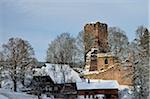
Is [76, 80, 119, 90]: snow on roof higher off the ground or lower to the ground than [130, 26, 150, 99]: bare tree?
lower

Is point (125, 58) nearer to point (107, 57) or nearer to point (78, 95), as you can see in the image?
point (78, 95)

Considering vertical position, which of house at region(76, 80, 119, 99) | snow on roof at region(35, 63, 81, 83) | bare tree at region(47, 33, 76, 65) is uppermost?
bare tree at region(47, 33, 76, 65)

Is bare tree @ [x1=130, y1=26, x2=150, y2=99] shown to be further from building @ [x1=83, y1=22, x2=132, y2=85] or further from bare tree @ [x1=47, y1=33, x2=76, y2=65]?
bare tree @ [x1=47, y1=33, x2=76, y2=65]

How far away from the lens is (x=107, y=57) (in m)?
5.32

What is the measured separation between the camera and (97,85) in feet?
16.4

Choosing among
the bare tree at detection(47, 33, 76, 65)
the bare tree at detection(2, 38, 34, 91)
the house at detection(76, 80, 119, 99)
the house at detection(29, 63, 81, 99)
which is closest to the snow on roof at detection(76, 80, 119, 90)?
the house at detection(76, 80, 119, 99)

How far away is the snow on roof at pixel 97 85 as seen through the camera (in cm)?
480

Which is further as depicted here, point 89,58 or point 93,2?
point 89,58

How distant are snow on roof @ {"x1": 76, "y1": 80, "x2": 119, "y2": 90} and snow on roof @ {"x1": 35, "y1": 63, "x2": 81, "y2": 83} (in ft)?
0.43

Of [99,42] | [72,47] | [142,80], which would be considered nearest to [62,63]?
[72,47]

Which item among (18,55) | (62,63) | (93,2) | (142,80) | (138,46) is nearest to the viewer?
(93,2)

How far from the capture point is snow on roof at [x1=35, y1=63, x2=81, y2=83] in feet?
15.6

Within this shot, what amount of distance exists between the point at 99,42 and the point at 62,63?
945 mm

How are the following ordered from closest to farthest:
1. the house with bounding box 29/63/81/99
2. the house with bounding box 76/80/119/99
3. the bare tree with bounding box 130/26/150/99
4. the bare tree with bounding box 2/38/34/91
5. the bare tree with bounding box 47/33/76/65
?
the bare tree with bounding box 130/26/150/99 → the bare tree with bounding box 2/38/34/91 → the bare tree with bounding box 47/33/76/65 → the house with bounding box 29/63/81/99 → the house with bounding box 76/80/119/99
